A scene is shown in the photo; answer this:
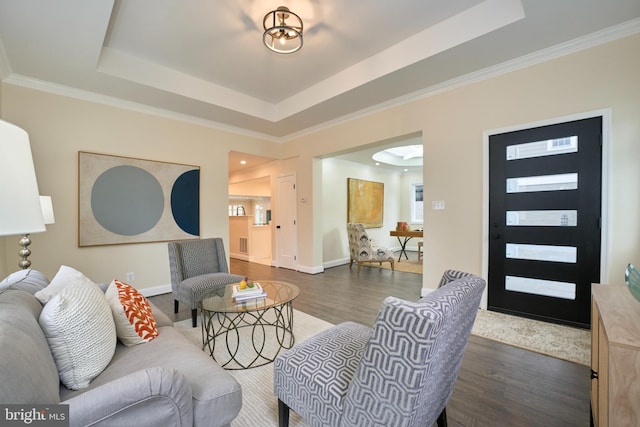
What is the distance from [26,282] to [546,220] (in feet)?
13.7

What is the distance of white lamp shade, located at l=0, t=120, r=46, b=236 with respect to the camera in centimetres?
66

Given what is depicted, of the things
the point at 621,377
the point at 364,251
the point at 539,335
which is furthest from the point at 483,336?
the point at 364,251

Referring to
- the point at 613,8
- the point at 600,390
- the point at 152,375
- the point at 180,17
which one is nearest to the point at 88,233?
the point at 180,17

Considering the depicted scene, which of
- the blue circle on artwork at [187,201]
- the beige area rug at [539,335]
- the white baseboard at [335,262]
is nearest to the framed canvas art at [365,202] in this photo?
the white baseboard at [335,262]

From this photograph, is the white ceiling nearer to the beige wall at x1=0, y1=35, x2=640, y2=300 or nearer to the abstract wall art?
the beige wall at x1=0, y1=35, x2=640, y2=300

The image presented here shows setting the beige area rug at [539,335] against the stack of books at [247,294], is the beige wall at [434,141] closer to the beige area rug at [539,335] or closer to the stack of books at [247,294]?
the beige area rug at [539,335]

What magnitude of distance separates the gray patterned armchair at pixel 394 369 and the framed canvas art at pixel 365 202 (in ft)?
18.1

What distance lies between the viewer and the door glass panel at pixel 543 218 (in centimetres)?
269

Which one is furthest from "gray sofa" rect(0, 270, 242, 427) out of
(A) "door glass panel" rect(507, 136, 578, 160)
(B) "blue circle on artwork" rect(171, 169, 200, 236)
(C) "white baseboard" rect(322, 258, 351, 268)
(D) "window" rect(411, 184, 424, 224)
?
(D) "window" rect(411, 184, 424, 224)

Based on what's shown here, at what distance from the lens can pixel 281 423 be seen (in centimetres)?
136

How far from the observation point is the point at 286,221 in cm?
589

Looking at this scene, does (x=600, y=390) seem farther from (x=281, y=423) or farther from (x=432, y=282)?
(x=432, y=282)

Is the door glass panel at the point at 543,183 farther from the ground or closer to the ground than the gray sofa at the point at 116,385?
farther from the ground

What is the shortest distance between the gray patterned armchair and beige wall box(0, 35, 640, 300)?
7.97 ft
